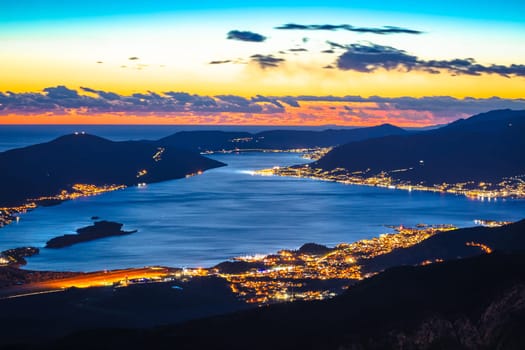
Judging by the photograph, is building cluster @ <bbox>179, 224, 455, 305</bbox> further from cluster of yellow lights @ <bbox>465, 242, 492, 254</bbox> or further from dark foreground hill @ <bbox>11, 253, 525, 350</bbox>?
dark foreground hill @ <bbox>11, 253, 525, 350</bbox>

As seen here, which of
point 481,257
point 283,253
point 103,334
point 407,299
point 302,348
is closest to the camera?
point 302,348

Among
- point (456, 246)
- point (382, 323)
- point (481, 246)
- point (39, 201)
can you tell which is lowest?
point (382, 323)

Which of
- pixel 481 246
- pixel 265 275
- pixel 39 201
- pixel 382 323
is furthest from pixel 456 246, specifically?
pixel 39 201

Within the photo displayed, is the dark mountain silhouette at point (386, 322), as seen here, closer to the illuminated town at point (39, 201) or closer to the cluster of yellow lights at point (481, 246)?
the cluster of yellow lights at point (481, 246)

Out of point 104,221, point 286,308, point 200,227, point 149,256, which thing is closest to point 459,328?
point 286,308

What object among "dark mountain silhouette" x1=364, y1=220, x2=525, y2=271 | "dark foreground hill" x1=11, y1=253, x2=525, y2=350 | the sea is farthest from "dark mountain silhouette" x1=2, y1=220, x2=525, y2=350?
the sea

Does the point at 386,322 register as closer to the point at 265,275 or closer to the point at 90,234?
the point at 265,275

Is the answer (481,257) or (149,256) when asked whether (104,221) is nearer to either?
(149,256)
